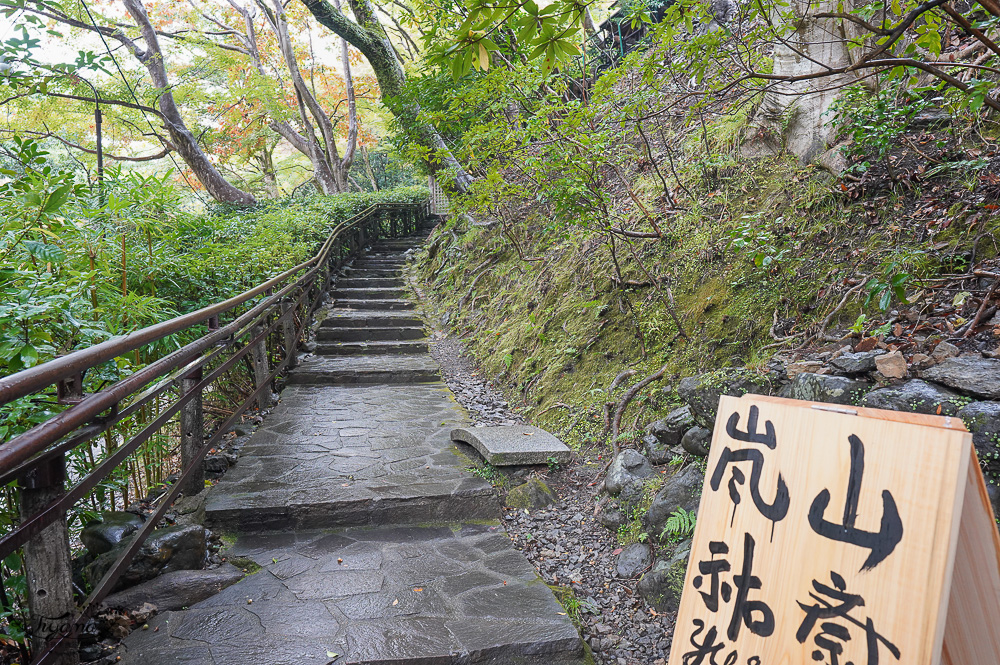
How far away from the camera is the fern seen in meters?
2.55

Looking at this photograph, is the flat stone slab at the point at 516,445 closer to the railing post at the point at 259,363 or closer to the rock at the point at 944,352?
the railing post at the point at 259,363

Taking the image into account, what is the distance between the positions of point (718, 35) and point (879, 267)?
57.6 inches

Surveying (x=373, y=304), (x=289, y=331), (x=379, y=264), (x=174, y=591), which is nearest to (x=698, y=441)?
(x=174, y=591)

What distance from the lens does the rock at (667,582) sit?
245 centimetres

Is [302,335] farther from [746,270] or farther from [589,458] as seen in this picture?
[746,270]

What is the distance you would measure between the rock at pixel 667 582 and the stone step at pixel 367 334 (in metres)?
5.61

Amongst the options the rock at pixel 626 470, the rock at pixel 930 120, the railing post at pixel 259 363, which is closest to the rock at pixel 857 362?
the rock at pixel 626 470

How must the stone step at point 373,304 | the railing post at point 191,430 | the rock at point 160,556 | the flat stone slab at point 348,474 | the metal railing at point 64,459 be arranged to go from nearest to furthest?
the metal railing at point 64,459, the rock at point 160,556, the railing post at point 191,430, the flat stone slab at point 348,474, the stone step at point 373,304

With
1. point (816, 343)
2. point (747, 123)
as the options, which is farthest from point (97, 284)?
point (747, 123)

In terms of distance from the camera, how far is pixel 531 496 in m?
3.61

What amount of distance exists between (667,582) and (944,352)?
4.88 ft

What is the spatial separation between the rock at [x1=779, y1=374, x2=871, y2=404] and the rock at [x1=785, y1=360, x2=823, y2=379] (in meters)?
0.08

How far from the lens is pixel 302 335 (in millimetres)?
7004

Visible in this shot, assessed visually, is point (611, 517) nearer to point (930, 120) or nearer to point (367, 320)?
point (930, 120)
